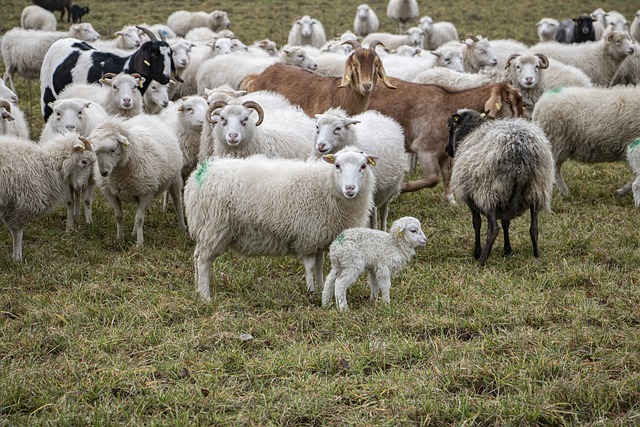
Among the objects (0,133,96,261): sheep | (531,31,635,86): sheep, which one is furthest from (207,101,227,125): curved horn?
(531,31,635,86): sheep

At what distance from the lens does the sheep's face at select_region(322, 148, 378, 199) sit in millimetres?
5438

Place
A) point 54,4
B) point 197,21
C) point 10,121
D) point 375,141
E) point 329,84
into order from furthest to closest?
1. point 54,4
2. point 197,21
3. point 329,84
4. point 10,121
5. point 375,141

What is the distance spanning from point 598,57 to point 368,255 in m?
9.34

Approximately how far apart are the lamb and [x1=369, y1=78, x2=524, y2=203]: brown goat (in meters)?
1.68

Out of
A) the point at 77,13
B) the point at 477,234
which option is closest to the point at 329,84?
the point at 477,234

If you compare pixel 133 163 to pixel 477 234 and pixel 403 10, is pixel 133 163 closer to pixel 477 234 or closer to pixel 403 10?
pixel 477 234

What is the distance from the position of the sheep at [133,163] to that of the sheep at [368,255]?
259cm

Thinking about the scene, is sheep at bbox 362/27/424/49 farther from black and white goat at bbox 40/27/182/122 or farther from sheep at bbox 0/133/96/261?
sheep at bbox 0/133/96/261

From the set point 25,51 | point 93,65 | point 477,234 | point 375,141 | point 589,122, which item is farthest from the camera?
point 25,51

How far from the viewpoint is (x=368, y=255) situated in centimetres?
526

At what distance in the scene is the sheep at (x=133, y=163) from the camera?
279 inches

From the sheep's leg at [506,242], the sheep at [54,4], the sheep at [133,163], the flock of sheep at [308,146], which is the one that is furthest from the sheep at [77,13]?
the sheep's leg at [506,242]

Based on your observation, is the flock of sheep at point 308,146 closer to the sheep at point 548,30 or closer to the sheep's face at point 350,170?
the sheep's face at point 350,170

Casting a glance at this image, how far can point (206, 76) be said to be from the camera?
11922 mm
